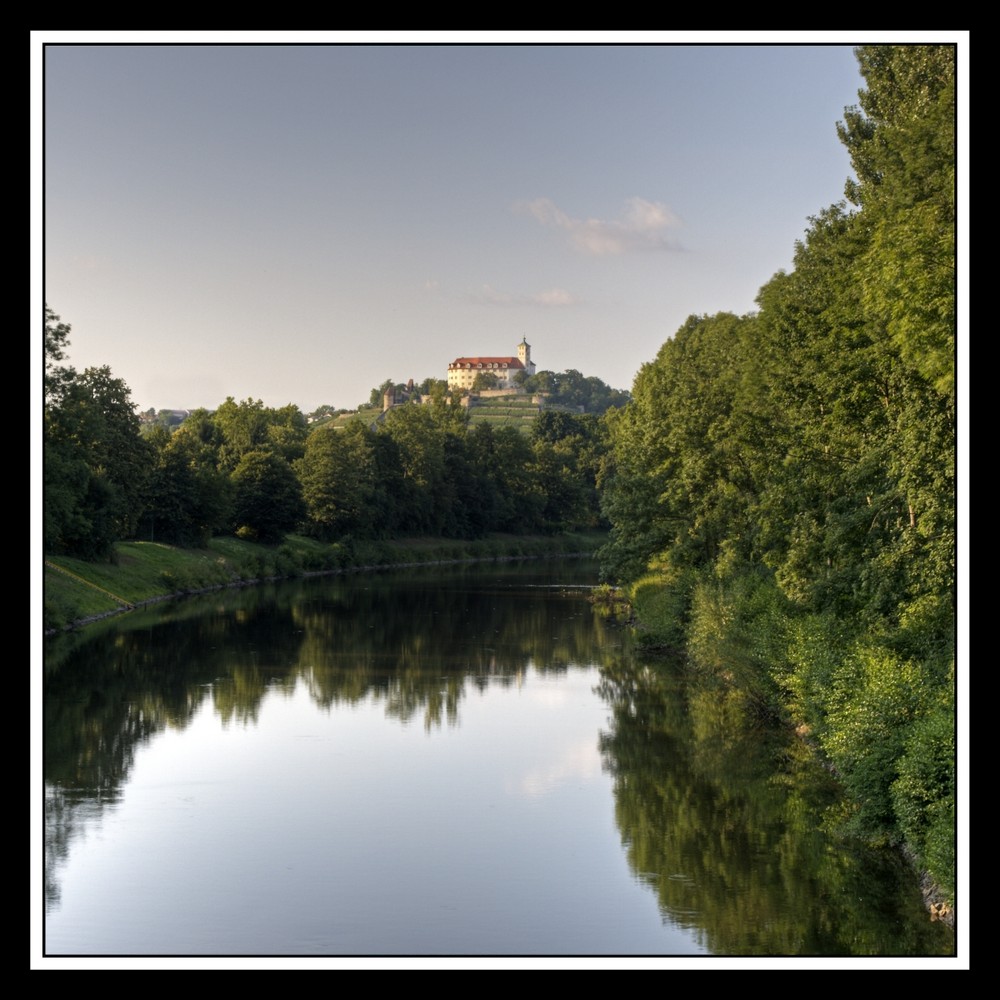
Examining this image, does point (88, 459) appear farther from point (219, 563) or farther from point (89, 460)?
point (219, 563)

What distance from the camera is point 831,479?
25.8 metres

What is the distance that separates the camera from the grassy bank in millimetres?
49062

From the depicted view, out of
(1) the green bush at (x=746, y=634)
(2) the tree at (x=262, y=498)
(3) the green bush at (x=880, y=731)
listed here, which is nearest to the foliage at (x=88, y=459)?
(2) the tree at (x=262, y=498)

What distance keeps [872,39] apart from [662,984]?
293 inches

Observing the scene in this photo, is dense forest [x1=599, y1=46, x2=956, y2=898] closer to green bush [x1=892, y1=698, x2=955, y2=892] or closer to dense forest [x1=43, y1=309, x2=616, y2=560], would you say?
green bush [x1=892, y1=698, x2=955, y2=892]

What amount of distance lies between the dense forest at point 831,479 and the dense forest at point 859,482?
0.05m

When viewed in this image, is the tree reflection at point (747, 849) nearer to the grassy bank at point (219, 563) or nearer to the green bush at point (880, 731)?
the green bush at point (880, 731)

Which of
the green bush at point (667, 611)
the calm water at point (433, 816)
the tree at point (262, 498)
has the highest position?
the tree at point (262, 498)

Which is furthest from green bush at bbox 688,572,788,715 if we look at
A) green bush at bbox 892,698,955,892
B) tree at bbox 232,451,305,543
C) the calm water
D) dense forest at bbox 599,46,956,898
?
tree at bbox 232,451,305,543

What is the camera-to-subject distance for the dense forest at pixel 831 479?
17.7 metres

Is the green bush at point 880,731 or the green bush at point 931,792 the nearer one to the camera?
the green bush at point 931,792

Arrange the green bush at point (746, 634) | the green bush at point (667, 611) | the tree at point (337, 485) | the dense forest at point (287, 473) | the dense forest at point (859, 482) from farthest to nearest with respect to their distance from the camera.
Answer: the tree at point (337, 485) → the dense forest at point (287, 473) → the green bush at point (667, 611) → the green bush at point (746, 634) → the dense forest at point (859, 482)

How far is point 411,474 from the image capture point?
100 meters
